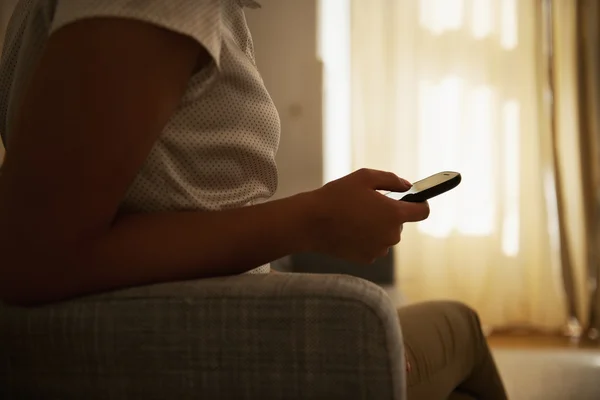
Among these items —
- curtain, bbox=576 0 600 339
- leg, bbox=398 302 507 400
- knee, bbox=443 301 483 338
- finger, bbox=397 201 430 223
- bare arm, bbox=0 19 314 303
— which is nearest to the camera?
bare arm, bbox=0 19 314 303

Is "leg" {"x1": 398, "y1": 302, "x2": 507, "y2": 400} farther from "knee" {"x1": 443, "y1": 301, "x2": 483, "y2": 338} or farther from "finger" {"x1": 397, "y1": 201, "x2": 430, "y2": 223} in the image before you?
"finger" {"x1": 397, "y1": 201, "x2": 430, "y2": 223}

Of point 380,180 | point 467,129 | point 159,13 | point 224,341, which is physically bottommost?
point 467,129

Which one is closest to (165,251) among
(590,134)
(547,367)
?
(547,367)

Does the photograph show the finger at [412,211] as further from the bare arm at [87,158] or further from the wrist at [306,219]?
the bare arm at [87,158]

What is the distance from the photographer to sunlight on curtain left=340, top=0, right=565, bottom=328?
9.90ft

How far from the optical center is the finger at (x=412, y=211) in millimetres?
576

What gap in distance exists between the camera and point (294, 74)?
123 inches

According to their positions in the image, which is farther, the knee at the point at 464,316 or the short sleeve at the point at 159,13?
the knee at the point at 464,316

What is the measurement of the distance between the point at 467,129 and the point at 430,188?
2514 millimetres

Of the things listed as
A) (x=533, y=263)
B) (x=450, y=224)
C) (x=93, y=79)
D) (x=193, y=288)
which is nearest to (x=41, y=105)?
(x=93, y=79)

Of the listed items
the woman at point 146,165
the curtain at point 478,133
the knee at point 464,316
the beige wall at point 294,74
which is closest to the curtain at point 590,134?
the curtain at point 478,133

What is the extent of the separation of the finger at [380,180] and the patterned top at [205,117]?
127 millimetres

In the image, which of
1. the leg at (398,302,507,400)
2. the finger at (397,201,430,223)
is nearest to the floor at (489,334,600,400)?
the leg at (398,302,507,400)

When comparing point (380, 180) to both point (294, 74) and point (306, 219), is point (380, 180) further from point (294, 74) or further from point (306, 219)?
point (294, 74)
